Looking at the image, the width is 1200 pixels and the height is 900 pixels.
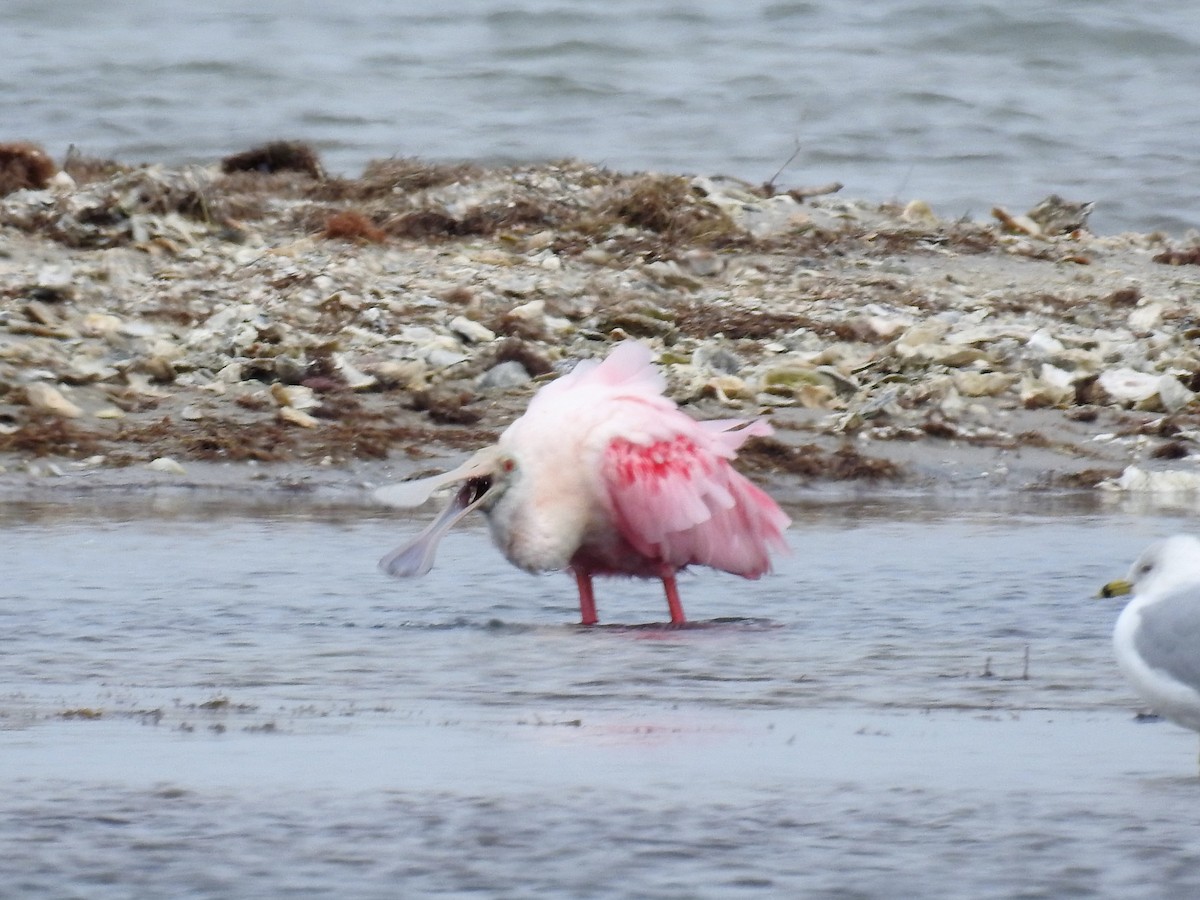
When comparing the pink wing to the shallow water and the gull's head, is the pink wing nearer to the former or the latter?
the shallow water

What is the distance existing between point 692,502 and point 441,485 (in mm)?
821

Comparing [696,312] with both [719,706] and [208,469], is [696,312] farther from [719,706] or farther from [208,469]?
[719,706]

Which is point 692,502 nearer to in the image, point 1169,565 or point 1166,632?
point 1169,565

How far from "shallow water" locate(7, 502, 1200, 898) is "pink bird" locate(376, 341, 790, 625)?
0.21 metres

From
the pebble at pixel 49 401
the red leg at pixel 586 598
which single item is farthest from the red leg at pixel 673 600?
the pebble at pixel 49 401

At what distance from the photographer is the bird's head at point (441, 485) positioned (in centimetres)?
746

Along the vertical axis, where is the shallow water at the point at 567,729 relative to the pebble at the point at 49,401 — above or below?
below

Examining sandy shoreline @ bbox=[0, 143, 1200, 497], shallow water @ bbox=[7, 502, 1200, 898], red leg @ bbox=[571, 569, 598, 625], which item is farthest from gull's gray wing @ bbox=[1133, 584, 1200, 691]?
sandy shoreline @ bbox=[0, 143, 1200, 497]

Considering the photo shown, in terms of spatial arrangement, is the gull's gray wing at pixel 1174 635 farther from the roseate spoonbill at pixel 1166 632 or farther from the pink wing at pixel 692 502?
the pink wing at pixel 692 502

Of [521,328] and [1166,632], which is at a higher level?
[521,328]

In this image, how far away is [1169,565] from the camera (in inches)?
217

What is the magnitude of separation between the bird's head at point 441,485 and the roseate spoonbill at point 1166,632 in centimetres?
237

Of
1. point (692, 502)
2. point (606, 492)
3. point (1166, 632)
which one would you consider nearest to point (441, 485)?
point (606, 492)

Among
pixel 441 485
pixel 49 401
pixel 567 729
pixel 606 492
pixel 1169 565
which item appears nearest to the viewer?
pixel 567 729
